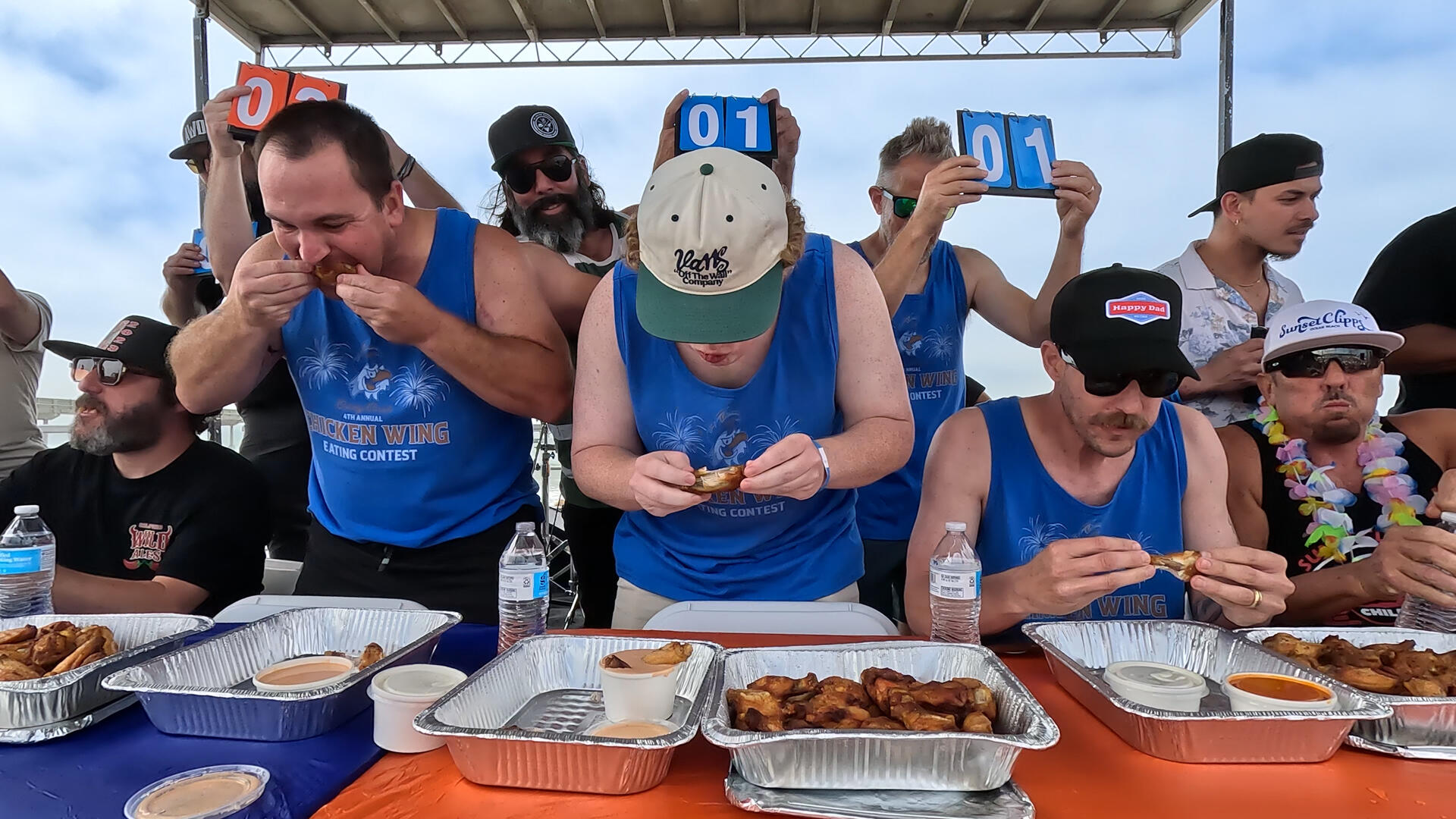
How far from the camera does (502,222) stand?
12.4ft

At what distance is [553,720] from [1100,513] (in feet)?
4.73

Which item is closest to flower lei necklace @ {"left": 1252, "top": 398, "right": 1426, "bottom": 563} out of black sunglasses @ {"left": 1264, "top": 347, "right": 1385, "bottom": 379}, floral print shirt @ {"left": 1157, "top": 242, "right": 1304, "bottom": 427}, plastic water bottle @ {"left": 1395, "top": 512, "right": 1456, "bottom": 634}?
black sunglasses @ {"left": 1264, "top": 347, "right": 1385, "bottom": 379}

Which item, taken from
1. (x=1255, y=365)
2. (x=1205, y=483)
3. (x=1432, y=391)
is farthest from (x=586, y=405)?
(x=1432, y=391)

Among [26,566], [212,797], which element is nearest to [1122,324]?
[212,797]

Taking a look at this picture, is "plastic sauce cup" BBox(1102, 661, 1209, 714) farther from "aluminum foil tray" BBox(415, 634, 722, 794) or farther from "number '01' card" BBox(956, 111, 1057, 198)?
"number '01' card" BBox(956, 111, 1057, 198)

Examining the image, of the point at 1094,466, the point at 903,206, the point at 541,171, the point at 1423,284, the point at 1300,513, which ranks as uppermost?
the point at 541,171

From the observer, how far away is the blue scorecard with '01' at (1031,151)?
2896mm

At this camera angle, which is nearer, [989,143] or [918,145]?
[989,143]

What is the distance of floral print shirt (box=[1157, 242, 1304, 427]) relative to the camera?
3.11m

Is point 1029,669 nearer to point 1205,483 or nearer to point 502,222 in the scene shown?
point 1205,483

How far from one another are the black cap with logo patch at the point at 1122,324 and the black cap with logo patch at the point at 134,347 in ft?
9.50

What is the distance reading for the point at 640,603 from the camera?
2223mm

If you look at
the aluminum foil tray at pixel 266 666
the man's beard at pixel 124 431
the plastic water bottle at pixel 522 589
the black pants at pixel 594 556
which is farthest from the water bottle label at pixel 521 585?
the black pants at pixel 594 556

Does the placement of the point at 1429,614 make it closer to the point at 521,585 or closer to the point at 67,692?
the point at 521,585
